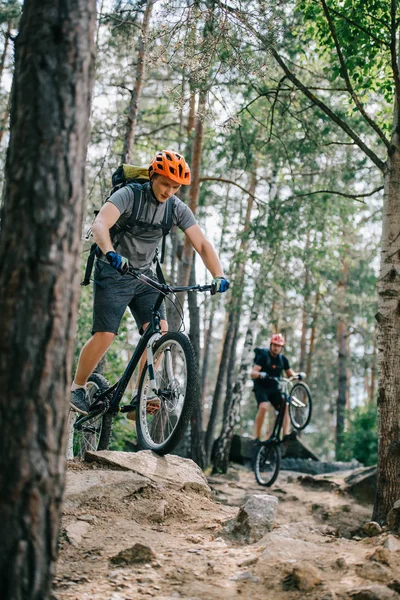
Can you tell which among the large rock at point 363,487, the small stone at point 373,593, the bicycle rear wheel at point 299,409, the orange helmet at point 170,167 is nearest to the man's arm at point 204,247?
the orange helmet at point 170,167

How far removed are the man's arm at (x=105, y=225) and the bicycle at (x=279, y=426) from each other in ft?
21.4

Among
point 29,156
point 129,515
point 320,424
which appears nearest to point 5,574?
point 29,156

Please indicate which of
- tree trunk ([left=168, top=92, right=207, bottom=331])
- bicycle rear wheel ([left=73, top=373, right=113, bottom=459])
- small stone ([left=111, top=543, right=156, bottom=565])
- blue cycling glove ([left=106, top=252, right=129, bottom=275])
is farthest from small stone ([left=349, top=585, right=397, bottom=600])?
tree trunk ([left=168, top=92, right=207, bottom=331])

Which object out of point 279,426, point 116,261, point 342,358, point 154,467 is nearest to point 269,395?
point 279,426

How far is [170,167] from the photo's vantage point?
16.3 feet

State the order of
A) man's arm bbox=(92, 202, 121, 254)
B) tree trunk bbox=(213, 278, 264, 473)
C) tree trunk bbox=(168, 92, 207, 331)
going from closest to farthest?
man's arm bbox=(92, 202, 121, 254) < tree trunk bbox=(168, 92, 207, 331) < tree trunk bbox=(213, 278, 264, 473)

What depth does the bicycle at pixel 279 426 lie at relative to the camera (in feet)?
35.9

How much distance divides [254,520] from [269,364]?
6759 millimetres

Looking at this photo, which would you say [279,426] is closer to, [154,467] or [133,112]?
[154,467]

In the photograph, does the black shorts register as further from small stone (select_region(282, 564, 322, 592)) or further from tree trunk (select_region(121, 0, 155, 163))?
small stone (select_region(282, 564, 322, 592))

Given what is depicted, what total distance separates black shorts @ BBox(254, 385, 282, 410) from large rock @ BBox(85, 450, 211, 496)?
5.56 meters

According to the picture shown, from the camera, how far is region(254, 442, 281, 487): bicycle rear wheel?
36.8 feet

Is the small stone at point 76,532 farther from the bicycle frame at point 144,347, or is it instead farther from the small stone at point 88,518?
the bicycle frame at point 144,347

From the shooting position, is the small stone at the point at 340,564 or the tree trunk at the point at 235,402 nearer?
the small stone at the point at 340,564
